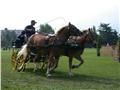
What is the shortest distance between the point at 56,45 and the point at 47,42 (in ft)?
1.99

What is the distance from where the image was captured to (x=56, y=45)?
15.8m

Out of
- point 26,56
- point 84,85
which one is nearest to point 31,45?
point 26,56

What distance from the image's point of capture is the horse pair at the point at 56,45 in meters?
15.8

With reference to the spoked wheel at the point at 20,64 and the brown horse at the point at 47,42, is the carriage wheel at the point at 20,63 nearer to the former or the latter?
the spoked wheel at the point at 20,64

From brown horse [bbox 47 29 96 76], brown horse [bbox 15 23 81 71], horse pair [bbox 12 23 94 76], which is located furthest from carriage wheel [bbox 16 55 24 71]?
brown horse [bbox 47 29 96 76]

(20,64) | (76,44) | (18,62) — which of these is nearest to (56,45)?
(76,44)

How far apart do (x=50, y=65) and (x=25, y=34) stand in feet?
9.38

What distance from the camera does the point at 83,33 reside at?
16.4m

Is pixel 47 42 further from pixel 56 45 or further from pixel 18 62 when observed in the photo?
pixel 18 62

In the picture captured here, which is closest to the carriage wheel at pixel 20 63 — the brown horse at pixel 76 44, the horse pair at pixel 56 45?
the horse pair at pixel 56 45

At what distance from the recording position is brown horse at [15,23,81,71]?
1573 cm

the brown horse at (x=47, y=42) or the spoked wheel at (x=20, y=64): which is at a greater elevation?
the brown horse at (x=47, y=42)

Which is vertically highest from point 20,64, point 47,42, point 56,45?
point 47,42

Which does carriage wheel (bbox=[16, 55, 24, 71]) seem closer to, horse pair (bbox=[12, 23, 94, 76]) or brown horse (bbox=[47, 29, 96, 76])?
horse pair (bbox=[12, 23, 94, 76])
